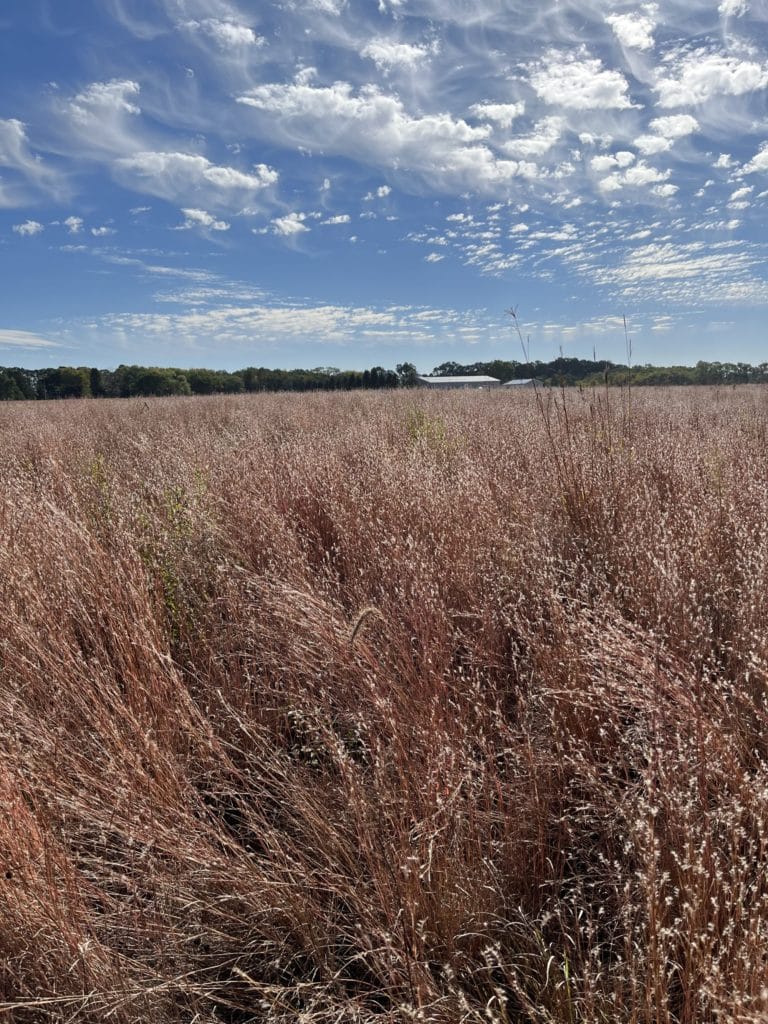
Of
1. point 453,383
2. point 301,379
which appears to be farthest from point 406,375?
point 453,383

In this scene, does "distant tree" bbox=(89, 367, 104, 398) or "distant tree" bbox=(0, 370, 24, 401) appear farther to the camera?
"distant tree" bbox=(0, 370, 24, 401)

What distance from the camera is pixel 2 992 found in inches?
44.1

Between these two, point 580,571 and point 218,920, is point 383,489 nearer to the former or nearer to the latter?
point 580,571

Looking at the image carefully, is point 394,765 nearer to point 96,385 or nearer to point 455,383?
point 96,385

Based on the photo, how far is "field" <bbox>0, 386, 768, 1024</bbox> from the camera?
107cm

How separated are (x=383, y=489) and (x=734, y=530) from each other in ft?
5.99

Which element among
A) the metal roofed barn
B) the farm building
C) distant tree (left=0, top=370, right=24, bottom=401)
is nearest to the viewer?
the farm building

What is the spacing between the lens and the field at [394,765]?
1065 mm

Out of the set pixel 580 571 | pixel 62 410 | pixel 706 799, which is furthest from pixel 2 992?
pixel 62 410

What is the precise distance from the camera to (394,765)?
1.41 meters

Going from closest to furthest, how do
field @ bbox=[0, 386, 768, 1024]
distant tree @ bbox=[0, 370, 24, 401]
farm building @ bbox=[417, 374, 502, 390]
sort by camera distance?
field @ bbox=[0, 386, 768, 1024] < farm building @ bbox=[417, 374, 502, 390] < distant tree @ bbox=[0, 370, 24, 401]

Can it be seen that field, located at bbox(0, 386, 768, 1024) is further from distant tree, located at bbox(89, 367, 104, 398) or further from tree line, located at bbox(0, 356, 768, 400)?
distant tree, located at bbox(89, 367, 104, 398)

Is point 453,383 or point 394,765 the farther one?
point 453,383

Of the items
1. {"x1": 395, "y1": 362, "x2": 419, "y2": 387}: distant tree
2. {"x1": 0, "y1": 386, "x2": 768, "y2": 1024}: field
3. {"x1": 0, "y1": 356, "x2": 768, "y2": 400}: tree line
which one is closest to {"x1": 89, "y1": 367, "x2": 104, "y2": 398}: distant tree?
{"x1": 0, "y1": 356, "x2": 768, "y2": 400}: tree line
